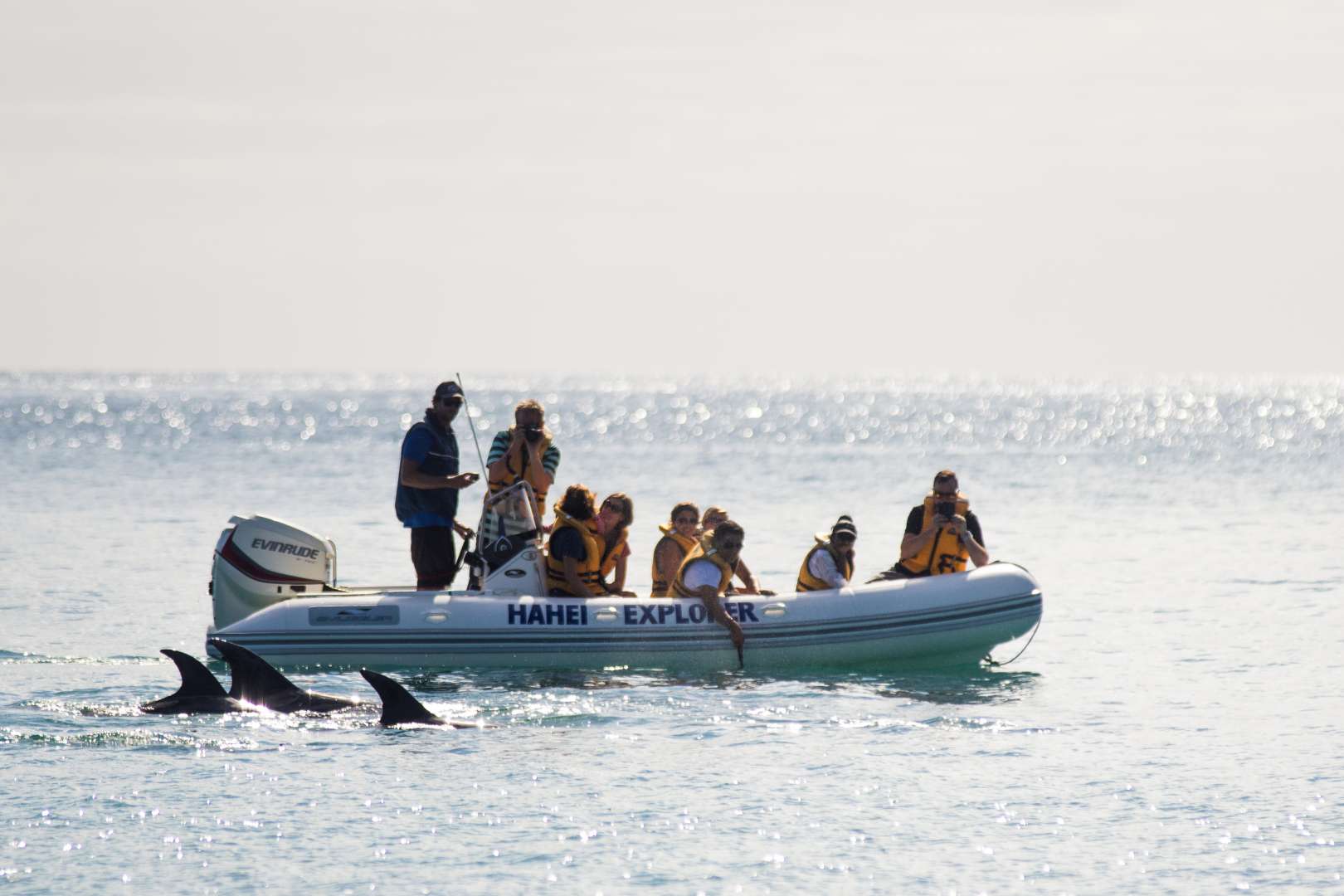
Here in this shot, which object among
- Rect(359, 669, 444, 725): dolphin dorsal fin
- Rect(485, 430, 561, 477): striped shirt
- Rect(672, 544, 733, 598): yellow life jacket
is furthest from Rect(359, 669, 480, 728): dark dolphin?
Rect(672, 544, 733, 598): yellow life jacket

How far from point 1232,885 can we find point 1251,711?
162 inches

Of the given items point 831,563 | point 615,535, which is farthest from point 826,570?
point 615,535

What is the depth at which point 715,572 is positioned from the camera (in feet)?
39.3

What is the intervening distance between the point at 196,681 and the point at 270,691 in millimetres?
464

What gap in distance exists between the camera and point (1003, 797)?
30.1ft

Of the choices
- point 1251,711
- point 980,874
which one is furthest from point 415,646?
point 1251,711

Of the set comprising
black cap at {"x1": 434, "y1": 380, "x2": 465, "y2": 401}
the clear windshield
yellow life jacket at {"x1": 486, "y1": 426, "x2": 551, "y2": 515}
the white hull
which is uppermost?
black cap at {"x1": 434, "y1": 380, "x2": 465, "y2": 401}

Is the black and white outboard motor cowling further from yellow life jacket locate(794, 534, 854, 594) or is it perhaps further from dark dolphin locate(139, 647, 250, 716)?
yellow life jacket locate(794, 534, 854, 594)

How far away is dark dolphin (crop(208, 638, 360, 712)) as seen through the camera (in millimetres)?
10508

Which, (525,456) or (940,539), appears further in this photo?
(940,539)

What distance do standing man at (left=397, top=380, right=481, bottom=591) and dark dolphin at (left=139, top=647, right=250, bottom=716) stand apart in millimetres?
1700

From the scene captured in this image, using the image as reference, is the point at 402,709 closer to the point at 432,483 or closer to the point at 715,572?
the point at 432,483

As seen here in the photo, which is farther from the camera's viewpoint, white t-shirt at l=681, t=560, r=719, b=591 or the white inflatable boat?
white t-shirt at l=681, t=560, r=719, b=591

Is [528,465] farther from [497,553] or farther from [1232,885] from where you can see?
[1232,885]
